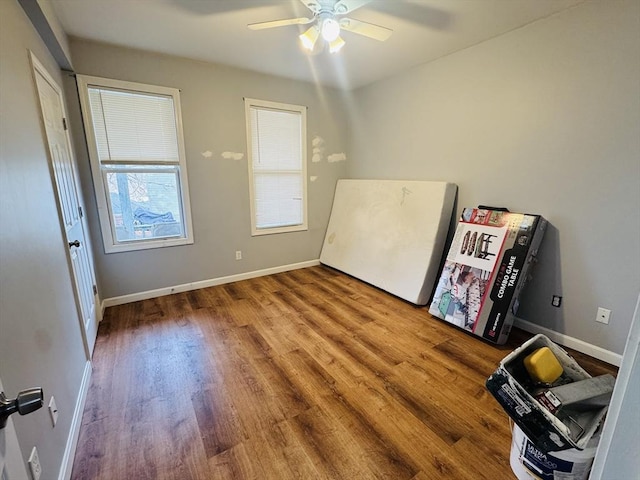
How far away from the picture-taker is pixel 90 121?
272 centimetres

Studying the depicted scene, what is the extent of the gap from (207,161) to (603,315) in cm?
389

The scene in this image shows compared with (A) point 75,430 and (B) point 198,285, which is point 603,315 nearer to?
(A) point 75,430

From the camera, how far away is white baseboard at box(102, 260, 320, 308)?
3.10 metres

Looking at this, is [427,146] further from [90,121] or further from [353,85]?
[90,121]

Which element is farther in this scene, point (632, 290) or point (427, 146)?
point (427, 146)

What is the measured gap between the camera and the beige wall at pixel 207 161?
2824 mm

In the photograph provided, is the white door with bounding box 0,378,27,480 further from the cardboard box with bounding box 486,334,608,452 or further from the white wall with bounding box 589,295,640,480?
the cardboard box with bounding box 486,334,608,452

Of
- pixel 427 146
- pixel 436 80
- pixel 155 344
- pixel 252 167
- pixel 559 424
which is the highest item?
pixel 436 80

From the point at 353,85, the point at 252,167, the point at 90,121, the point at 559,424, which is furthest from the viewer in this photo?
the point at 353,85

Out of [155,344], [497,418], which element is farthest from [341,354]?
[155,344]

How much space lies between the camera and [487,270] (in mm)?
2494

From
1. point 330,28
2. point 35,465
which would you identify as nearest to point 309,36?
point 330,28

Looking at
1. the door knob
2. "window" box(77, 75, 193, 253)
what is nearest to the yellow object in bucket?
the door knob

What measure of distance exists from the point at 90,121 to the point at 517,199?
13.1ft
